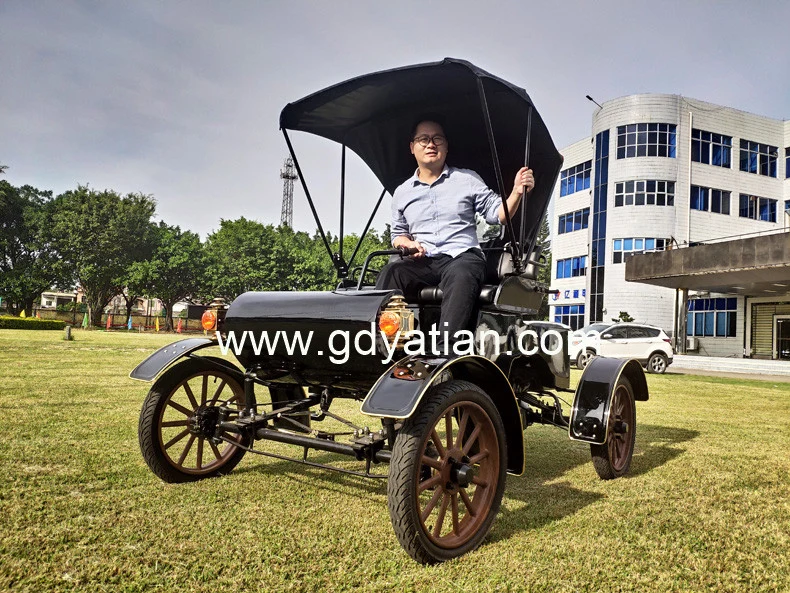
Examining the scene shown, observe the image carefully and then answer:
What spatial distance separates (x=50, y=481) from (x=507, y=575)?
292 centimetres

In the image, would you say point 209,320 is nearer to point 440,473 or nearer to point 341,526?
point 341,526

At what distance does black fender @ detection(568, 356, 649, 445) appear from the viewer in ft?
14.2

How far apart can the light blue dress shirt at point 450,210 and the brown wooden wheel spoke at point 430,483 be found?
1524mm

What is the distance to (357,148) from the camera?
5.04 meters

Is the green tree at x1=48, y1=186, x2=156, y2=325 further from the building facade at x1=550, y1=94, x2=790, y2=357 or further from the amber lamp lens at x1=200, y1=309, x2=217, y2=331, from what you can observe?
the amber lamp lens at x1=200, y1=309, x2=217, y2=331

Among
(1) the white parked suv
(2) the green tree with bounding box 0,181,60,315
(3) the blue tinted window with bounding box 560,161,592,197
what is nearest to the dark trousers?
(1) the white parked suv

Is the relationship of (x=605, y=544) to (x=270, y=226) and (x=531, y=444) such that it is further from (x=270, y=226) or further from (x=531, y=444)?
(x=270, y=226)

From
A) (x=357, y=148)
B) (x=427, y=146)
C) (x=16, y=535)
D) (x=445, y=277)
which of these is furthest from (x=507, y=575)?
(x=357, y=148)

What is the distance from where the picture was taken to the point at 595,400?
449 centimetres

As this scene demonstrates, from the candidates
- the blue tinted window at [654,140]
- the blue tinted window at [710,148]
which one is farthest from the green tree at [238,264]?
the blue tinted window at [710,148]

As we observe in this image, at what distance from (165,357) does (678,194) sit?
128 ft

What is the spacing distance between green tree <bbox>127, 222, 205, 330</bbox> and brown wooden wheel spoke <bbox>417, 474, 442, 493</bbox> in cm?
4826

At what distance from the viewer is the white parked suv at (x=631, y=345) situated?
19625mm

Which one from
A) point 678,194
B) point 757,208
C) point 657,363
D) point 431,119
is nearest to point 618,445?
point 431,119
